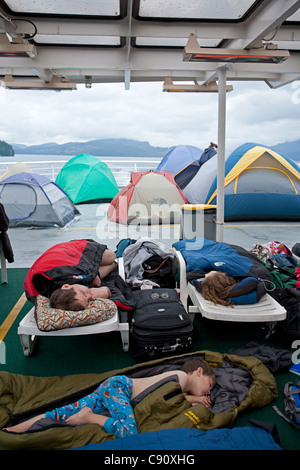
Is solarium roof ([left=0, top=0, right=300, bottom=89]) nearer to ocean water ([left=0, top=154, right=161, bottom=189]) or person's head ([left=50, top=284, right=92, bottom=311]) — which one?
person's head ([left=50, top=284, right=92, bottom=311])

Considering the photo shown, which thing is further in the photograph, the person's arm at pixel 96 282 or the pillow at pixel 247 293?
the person's arm at pixel 96 282

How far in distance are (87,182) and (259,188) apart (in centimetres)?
528

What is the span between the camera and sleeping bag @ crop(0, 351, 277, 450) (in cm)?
196

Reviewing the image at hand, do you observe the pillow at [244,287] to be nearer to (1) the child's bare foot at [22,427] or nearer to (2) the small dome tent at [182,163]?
(1) the child's bare foot at [22,427]

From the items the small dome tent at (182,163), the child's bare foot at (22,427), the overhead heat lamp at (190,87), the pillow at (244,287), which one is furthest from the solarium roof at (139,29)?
the small dome tent at (182,163)

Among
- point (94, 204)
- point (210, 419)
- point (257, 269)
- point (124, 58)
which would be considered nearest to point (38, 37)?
point (124, 58)

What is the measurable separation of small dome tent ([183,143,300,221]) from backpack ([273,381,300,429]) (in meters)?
6.24

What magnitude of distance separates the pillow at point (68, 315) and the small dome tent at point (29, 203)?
17.6 feet

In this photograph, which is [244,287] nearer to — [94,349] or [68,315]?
[94,349]

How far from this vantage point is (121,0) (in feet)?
Answer: 12.3

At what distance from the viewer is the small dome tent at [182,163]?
11598mm

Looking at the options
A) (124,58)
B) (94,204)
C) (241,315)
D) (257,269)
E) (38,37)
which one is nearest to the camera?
(241,315)
